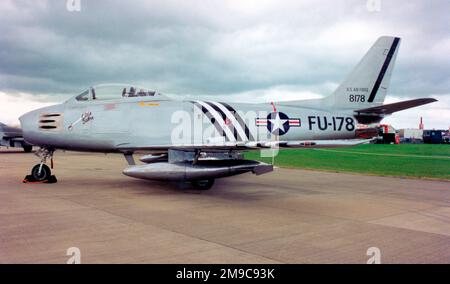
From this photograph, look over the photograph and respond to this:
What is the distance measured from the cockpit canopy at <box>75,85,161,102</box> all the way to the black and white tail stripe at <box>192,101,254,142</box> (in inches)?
62.1

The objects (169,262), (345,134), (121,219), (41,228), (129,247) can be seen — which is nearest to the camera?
(169,262)

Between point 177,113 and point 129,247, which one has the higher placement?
point 177,113

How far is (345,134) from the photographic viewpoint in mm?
12289

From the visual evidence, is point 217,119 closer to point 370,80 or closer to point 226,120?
point 226,120

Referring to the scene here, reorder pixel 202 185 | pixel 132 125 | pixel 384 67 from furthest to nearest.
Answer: pixel 384 67 → pixel 202 185 → pixel 132 125

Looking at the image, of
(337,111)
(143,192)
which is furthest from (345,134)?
(143,192)

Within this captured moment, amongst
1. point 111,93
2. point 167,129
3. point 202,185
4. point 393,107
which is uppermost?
point 111,93

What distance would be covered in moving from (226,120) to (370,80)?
540 centimetres

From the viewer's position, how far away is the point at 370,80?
1246 centimetres

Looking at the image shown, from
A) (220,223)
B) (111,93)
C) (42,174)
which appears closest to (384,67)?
(111,93)

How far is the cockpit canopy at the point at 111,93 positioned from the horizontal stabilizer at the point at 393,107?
684 cm

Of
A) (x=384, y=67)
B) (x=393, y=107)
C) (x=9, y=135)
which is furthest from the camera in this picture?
(x=9, y=135)
